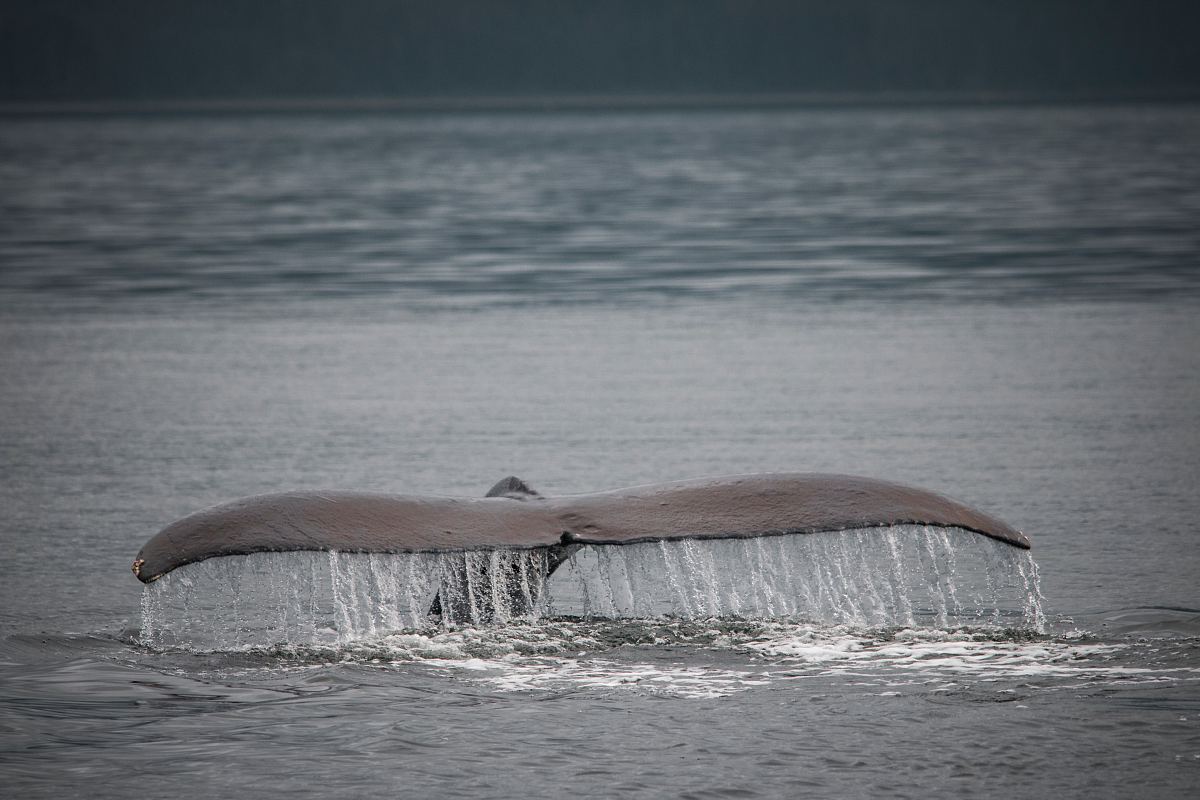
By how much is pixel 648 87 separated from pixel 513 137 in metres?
97.3

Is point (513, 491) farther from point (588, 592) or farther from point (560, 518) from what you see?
point (588, 592)

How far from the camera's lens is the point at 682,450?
1102 cm

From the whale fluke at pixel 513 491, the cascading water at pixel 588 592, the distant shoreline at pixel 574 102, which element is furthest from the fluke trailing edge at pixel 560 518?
the distant shoreline at pixel 574 102

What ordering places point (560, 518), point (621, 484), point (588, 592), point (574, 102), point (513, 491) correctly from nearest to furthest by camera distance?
point (560, 518)
point (513, 491)
point (588, 592)
point (621, 484)
point (574, 102)

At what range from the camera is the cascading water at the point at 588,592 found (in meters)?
6.42

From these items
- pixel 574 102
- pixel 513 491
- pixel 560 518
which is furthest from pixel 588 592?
pixel 574 102

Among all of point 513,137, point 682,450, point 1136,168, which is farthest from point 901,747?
point 513,137

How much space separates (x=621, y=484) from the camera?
9.88m

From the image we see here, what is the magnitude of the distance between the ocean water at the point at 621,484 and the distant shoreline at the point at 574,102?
11864cm

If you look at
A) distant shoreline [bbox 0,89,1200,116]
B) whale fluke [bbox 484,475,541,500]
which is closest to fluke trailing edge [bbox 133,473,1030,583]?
whale fluke [bbox 484,475,541,500]

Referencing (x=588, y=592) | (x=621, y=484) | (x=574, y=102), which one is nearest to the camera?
(x=588, y=592)

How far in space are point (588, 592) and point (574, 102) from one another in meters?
164

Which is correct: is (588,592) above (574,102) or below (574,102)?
below

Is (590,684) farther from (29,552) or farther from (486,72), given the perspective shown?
(486,72)
